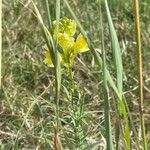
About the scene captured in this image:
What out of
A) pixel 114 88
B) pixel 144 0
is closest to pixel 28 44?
pixel 144 0

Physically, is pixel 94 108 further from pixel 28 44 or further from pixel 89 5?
pixel 89 5

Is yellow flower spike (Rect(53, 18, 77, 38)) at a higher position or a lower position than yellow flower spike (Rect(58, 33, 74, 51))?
higher

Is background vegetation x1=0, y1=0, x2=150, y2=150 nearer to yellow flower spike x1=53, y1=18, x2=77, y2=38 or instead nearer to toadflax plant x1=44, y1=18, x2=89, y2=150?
toadflax plant x1=44, y1=18, x2=89, y2=150

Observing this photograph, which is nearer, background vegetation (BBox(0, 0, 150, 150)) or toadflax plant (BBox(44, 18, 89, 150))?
toadflax plant (BBox(44, 18, 89, 150))

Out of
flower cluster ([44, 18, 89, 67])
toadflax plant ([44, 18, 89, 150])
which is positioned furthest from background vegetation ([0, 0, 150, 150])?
flower cluster ([44, 18, 89, 67])

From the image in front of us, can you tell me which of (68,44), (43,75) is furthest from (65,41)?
(43,75)

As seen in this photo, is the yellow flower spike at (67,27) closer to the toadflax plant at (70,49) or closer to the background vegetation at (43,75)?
the toadflax plant at (70,49)

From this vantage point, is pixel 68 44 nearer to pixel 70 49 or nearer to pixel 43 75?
pixel 70 49

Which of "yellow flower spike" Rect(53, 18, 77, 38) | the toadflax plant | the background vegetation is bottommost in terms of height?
the background vegetation
